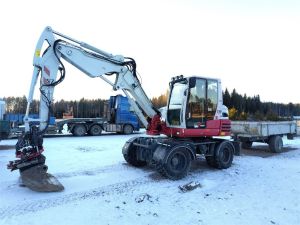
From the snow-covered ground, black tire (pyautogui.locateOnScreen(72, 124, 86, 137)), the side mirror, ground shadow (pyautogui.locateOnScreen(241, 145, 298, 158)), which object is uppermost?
the side mirror

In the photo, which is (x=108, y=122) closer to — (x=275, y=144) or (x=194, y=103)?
(x=275, y=144)

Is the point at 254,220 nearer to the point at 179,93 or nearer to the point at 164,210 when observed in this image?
the point at 164,210

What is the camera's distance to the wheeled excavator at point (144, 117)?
7.85m

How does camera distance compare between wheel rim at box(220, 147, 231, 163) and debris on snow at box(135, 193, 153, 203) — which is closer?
debris on snow at box(135, 193, 153, 203)

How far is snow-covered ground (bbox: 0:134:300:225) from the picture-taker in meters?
6.03

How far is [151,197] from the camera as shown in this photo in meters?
7.23

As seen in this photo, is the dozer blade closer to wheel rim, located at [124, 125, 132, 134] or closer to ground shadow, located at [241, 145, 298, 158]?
ground shadow, located at [241, 145, 298, 158]

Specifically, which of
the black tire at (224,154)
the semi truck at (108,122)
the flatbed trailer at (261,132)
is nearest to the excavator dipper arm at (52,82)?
the black tire at (224,154)

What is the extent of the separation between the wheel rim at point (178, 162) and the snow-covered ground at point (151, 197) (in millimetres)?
387

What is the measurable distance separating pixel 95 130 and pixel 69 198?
52.6ft

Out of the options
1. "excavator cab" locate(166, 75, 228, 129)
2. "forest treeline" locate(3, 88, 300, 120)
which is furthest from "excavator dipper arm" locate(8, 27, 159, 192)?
"forest treeline" locate(3, 88, 300, 120)

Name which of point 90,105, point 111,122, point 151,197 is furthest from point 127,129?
point 90,105

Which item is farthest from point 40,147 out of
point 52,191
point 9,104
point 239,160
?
point 9,104

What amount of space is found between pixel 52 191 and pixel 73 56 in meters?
3.59
